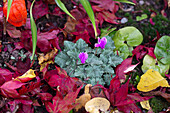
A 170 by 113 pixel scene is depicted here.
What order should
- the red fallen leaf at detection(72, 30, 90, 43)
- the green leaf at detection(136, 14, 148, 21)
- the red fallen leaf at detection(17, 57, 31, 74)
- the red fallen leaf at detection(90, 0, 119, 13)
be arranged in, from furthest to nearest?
the green leaf at detection(136, 14, 148, 21) → the red fallen leaf at detection(90, 0, 119, 13) → the red fallen leaf at detection(72, 30, 90, 43) → the red fallen leaf at detection(17, 57, 31, 74)

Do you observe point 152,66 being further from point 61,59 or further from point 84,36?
point 61,59

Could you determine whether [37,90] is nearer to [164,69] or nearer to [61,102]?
[61,102]

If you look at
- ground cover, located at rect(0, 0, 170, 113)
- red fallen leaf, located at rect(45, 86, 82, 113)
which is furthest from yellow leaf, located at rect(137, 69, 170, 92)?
red fallen leaf, located at rect(45, 86, 82, 113)

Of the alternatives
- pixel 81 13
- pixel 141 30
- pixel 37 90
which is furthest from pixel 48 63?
pixel 141 30

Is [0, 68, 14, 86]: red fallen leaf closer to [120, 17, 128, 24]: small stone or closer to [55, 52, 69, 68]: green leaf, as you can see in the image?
[55, 52, 69, 68]: green leaf

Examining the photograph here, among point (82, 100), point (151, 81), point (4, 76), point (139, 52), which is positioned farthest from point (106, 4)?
point (4, 76)

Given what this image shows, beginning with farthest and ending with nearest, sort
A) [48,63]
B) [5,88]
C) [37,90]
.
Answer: [48,63]
[37,90]
[5,88]

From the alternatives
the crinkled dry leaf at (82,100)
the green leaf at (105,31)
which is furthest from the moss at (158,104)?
the green leaf at (105,31)
